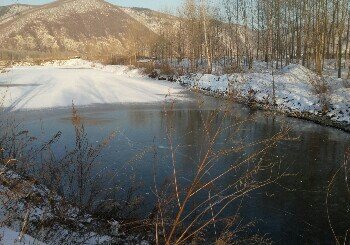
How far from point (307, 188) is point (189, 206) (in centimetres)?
341

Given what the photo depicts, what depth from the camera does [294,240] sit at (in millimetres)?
6902

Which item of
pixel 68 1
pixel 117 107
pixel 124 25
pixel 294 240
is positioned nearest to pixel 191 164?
pixel 294 240

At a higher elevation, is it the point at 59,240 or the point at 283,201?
the point at 59,240

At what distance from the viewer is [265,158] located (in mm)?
11602

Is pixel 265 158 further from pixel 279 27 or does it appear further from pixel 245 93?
pixel 279 27

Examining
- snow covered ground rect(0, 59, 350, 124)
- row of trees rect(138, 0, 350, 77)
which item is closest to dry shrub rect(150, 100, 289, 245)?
snow covered ground rect(0, 59, 350, 124)

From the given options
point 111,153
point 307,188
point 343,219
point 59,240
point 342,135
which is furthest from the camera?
point 342,135

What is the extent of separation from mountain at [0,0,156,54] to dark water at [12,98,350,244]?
4217 inches

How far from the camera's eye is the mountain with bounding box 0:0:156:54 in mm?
137500

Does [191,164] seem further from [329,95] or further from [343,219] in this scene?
[329,95]

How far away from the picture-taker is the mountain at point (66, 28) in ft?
451

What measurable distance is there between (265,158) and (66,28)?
528 ft

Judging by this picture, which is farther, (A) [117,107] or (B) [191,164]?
(A) [117,107]

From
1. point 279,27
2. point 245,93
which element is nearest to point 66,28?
point 279,27
